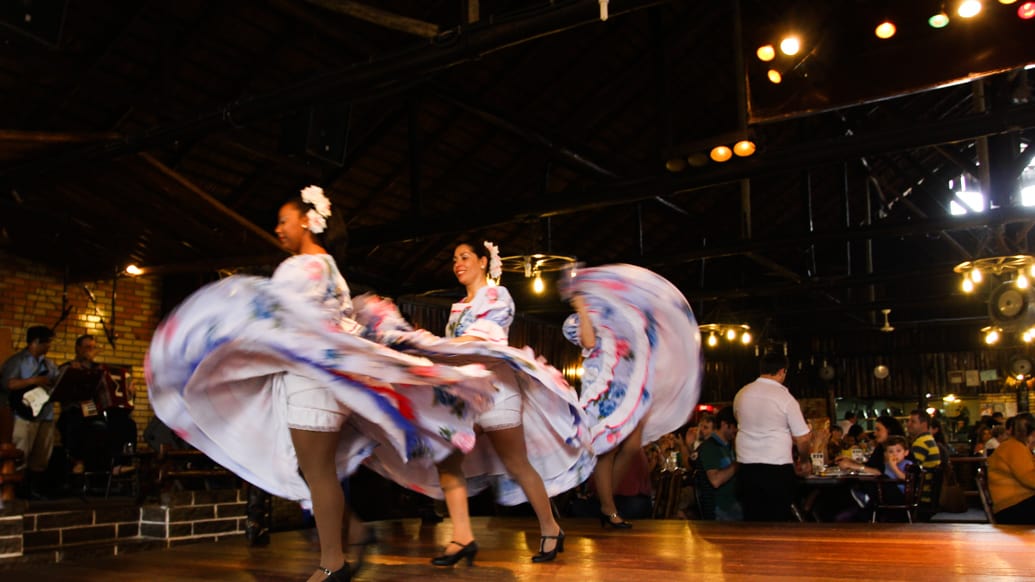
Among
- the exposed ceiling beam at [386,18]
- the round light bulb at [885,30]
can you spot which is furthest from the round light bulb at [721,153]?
the exposed ceiling beam at [386,18]

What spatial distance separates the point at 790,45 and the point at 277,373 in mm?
4387

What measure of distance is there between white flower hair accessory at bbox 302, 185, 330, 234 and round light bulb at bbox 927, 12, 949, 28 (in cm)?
415

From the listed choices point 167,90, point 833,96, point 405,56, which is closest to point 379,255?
point 167,90

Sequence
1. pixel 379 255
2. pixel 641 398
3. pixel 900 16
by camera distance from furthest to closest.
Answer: pixel 379 255
pixel 900 16
pixel 641 398

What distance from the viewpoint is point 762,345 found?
18312mm

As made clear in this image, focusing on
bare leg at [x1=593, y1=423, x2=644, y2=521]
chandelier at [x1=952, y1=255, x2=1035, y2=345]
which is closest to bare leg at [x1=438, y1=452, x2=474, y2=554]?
bare leg at [x1=593, y1=423, x2=644, y2=521]

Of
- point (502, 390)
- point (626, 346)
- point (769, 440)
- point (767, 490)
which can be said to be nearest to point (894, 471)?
point (767, 490)

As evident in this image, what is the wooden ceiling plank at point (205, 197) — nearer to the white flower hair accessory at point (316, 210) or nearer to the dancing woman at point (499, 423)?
the dancing woman at point (499, 423)

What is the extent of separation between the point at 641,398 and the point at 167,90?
556cm

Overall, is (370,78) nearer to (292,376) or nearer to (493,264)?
(493,264)

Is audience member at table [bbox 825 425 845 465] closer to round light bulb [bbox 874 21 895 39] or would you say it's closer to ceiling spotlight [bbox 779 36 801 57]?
ceiling spotlight [bbox 779 36 801 57]

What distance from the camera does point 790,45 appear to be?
6.06m

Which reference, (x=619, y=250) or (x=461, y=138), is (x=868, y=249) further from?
(x=461, y=138)

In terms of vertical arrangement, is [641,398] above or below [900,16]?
below
